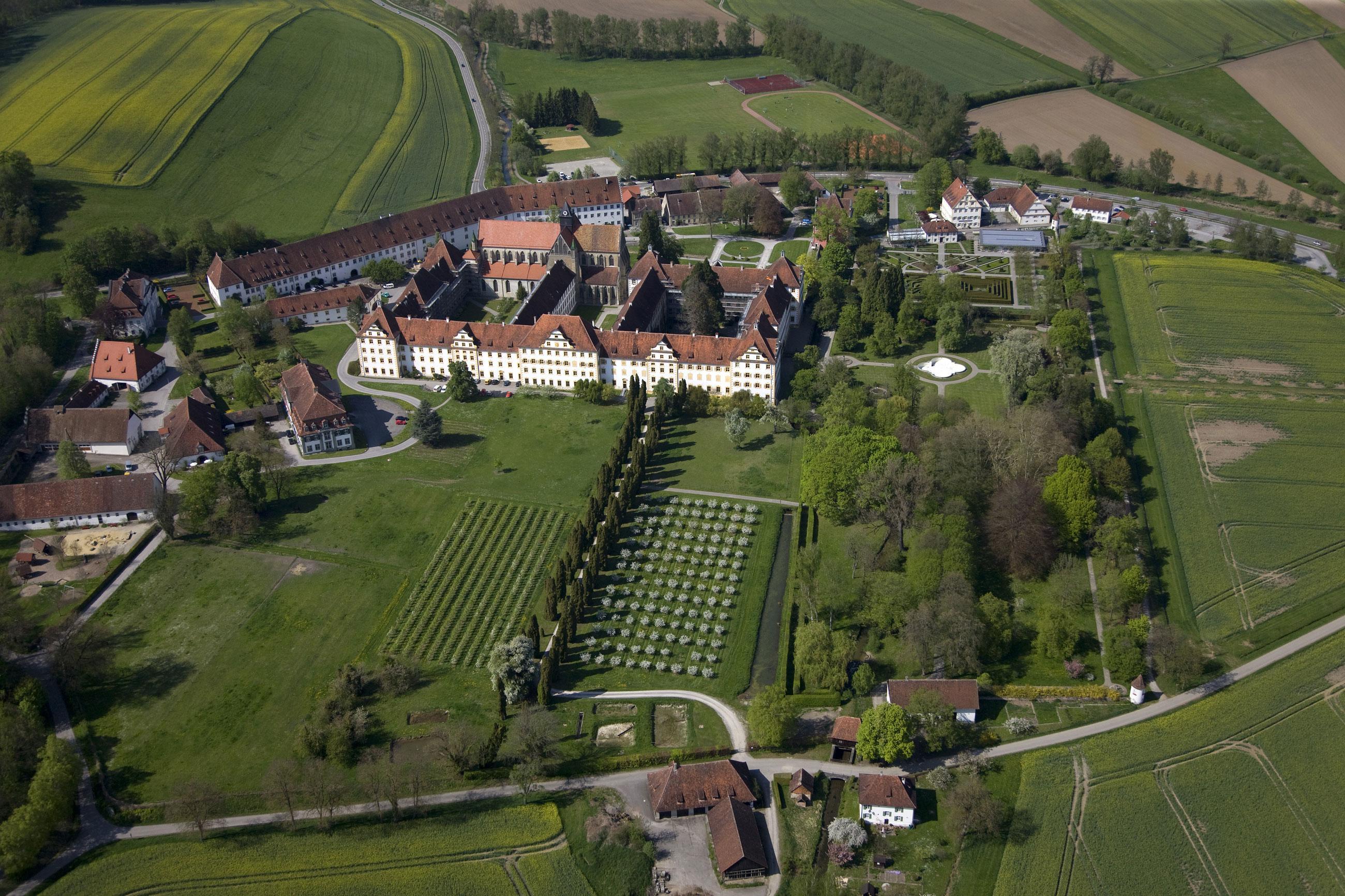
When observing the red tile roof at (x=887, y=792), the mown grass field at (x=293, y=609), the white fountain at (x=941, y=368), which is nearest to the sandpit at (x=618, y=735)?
the mown grass field at (x=293, y=609)

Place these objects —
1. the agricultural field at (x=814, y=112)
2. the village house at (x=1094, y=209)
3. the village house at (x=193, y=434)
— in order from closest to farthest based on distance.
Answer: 1. the village house at (x=193, y=434)
2. the village house at (x=1094, y=209)
3. the agricultural field at (x=814, y=112)

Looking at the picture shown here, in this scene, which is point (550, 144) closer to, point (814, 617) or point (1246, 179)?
point (1246, 179)

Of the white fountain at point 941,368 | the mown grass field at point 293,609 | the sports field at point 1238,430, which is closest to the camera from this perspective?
the mown grass field at point 293,609

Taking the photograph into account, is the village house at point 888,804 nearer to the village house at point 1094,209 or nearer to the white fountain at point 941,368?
the white fountain at point 941,368

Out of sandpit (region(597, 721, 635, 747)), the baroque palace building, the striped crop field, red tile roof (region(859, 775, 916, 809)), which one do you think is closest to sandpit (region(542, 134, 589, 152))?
the baroque palace building

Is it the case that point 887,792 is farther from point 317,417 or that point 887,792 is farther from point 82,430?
point 82,430

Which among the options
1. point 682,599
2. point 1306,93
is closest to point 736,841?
point 682,599

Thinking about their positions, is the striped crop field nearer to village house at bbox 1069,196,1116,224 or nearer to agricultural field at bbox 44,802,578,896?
agricultural field at bbox 44,802,578,896
